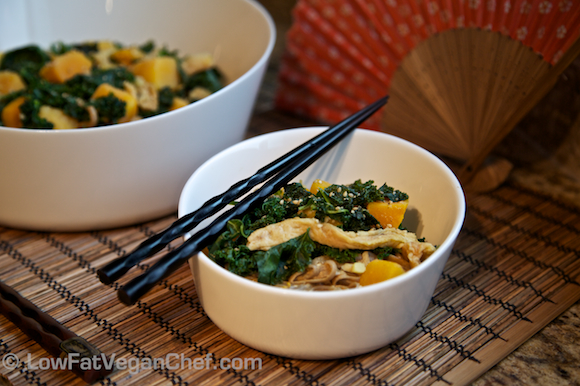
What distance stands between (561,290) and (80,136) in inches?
47.9

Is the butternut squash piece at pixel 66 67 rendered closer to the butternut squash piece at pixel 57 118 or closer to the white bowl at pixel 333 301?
the butternut squash piece at pixel 57 118

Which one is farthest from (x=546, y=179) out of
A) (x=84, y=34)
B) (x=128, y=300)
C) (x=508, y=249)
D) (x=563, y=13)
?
(x=84, y=34)

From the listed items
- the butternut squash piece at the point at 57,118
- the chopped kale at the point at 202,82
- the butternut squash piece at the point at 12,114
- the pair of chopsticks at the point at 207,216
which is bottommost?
the butternut squash piece at the point at 12,114

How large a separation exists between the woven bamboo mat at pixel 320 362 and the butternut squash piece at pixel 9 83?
509 millimetres

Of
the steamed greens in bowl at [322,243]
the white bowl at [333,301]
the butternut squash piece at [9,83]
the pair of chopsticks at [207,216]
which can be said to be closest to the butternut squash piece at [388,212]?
the steamed greens in bowl at [322,243]

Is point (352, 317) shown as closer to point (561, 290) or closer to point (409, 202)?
point (409, 202)

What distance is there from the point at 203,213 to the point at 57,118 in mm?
669

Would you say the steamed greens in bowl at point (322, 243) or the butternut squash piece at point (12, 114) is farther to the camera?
the butternut squash piece at point (12, 114)

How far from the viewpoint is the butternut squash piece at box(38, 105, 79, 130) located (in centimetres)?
142

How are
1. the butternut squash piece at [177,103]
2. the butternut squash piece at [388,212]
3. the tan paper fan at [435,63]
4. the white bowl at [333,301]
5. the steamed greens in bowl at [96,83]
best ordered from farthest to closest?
the butternut squash piece at [177,103] → the steamed greens in bowl at [96,83] → the tan paper fan at [435,63] → the butternut squash piece at [388,212] → the white bowl at [333,301]

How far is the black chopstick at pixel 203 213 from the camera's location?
92cm

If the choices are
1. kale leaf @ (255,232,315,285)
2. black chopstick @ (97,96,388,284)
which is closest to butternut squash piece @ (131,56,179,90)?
black chopstick @ (97,96,388,284)

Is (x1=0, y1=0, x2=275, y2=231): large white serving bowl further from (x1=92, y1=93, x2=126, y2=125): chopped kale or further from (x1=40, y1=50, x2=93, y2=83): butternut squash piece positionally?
(x1=40, y1=50, x2=93, y2=83): butternut squash piece

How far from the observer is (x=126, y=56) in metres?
1.81
